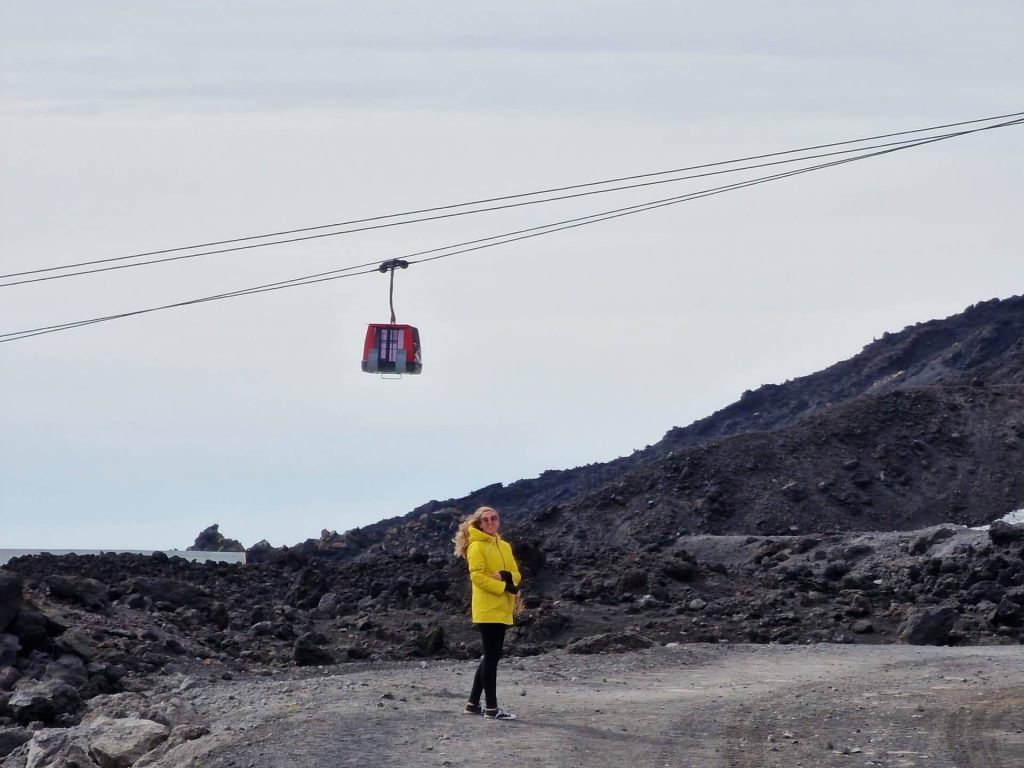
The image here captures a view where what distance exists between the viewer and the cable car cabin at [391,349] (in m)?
18.2

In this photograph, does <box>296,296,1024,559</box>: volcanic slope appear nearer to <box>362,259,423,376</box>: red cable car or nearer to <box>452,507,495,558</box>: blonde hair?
<box>362,259,423,376</box>: red cable car

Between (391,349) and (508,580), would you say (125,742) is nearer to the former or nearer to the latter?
(508,580)

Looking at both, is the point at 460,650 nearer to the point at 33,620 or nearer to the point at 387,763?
the point at 33,620

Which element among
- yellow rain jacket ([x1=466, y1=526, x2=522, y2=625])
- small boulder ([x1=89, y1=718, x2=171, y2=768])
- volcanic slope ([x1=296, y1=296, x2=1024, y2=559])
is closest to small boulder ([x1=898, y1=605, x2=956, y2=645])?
yellow rain jacket ([x1=466, y1=526, x2=522, y2=625])

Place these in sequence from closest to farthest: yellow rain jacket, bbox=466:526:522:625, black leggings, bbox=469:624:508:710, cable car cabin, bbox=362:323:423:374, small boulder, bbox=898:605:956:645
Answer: yellow rain jacket, bbox=466:526:522:625, black leggings, bbox=469:624:508:710, cable car cabin, bbox=362:323:423:374, small boulder, bbox=898:605:956:645

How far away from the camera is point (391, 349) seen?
1819 centimetres

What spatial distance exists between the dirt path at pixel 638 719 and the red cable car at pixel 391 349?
13.1 ft

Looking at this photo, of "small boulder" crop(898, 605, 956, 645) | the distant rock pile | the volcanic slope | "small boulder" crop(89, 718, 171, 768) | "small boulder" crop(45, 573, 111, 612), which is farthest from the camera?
the distant rock pile

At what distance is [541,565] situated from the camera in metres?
28.4

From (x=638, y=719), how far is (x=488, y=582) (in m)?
1.95

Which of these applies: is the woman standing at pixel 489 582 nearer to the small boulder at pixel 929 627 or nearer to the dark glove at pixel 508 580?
the dark glove at pixel 508 580

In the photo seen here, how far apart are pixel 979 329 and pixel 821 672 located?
54.3 metres

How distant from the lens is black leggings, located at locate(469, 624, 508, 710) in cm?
1131

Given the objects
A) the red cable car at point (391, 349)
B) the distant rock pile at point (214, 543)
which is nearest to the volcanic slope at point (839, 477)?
the distant rock pile at point (214, 543)
